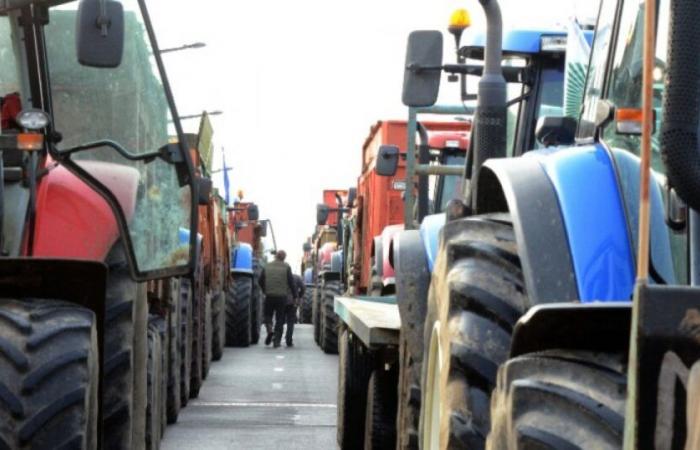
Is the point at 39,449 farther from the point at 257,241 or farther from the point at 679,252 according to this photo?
the point at 257,241

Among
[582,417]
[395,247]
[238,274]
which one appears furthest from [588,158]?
[238,274]

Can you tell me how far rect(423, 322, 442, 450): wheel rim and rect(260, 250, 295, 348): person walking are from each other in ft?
79.0

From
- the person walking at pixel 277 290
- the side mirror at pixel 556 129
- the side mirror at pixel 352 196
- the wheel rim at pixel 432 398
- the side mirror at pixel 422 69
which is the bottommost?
the person walking at pixel 277 290

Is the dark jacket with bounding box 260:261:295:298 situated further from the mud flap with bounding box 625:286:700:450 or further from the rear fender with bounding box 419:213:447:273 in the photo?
the mud flap with bounding box 625:286:700:450

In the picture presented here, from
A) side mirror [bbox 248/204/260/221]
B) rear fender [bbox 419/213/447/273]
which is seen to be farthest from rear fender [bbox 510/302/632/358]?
side mirror [bbox 248/204/260/221]

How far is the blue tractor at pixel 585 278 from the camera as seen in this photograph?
308 centimetres

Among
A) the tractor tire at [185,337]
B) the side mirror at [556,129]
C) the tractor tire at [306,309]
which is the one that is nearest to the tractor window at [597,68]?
the side mirror at [556,129]

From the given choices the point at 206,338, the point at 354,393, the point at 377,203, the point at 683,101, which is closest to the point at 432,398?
the point at 683,101

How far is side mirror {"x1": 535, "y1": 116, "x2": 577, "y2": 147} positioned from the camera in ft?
19.0

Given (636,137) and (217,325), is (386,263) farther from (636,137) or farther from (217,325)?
(636,137)

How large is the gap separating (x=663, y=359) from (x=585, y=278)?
1718mm

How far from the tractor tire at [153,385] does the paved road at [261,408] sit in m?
2.26

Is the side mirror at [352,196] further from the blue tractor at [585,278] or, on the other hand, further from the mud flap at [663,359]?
the mud flap at [663,359]

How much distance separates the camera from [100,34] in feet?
20.7
